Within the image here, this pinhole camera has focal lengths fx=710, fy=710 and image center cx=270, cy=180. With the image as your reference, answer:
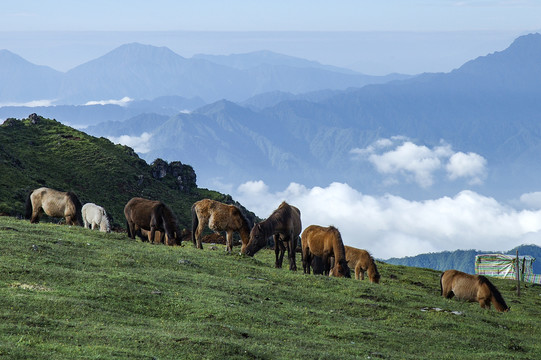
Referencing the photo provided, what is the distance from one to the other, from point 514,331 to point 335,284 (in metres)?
8.11

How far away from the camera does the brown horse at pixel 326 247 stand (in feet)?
123

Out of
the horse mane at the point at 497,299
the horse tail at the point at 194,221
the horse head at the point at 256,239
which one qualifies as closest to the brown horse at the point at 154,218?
the horse tail at the point at 194,221

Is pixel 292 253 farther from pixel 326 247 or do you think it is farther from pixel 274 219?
pixel 274 219

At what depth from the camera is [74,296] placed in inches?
937

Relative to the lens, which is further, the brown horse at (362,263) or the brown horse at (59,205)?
the brown horse at (59,205)

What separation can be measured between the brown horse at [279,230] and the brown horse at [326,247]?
2.72 feet

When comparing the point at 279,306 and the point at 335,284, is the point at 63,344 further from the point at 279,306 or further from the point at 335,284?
the point at 335,284

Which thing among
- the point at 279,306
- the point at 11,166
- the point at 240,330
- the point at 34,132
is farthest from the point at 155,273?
the point at 34,132

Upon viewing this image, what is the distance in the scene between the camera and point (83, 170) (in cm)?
11050

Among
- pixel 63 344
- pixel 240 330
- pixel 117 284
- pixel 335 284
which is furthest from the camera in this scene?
pixel 335 284

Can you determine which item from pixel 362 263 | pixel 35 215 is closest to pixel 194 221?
pixel 35 215

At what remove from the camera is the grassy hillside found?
64.8 feet

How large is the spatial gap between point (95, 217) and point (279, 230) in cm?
1184

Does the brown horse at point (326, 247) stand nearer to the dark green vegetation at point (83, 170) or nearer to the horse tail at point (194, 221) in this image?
the horse tail at point (194, 221)
